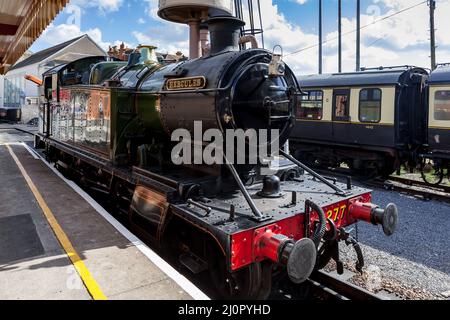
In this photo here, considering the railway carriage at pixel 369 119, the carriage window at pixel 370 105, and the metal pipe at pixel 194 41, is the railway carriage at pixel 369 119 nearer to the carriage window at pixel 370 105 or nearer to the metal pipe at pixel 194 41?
the carriage window at pixel 370 105

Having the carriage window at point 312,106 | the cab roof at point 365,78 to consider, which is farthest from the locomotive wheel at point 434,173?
the carriage window at point 312,106

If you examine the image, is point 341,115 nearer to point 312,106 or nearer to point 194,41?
point 312,106

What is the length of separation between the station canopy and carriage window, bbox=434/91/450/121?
8.95m

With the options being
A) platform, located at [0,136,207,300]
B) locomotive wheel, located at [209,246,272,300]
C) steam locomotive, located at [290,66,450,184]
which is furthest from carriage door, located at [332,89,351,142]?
locomotive wheel, located at [209,246,272,300]

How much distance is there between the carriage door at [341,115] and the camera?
1127 cm

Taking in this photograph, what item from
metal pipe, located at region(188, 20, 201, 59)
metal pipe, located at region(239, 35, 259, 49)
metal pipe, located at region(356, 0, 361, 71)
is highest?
metal pipe, located at region(356, 0, 361, 71)

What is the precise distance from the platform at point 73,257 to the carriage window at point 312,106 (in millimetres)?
8389

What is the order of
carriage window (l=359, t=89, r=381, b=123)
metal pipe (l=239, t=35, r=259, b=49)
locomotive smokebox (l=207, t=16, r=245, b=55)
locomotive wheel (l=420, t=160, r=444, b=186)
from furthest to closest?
carriage window (l=359, t=89, r=381, b=123), locomotive wheel (l=420, t=160, r=444, b=186), metal pipe (l=239, t=35, r=259, b=49), locomotive smokebox (l=207, t=16, r=245, b=55)

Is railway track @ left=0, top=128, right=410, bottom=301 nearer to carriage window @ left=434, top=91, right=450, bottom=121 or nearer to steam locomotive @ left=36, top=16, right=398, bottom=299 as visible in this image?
steam locomotive @ left=36, top=16, right=398, bottom=299

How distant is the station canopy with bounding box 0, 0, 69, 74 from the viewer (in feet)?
21.9

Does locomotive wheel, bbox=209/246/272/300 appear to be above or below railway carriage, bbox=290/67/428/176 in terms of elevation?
below

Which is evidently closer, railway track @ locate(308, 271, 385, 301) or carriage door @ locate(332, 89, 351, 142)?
railway track @ locate(308, 271, 385, 301)

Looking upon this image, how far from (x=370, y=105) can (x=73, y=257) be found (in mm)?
9236
